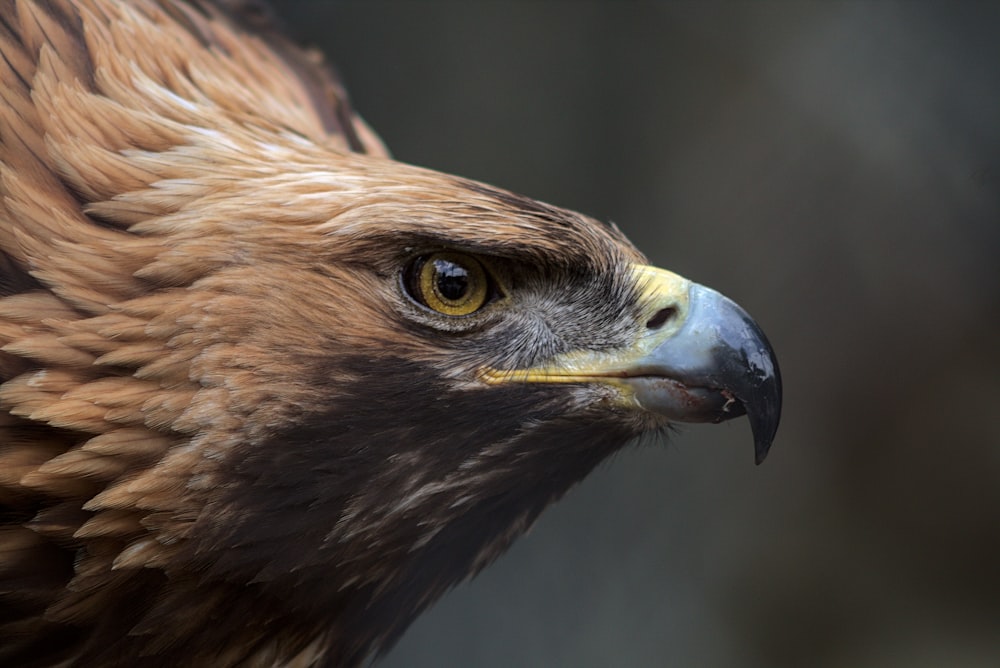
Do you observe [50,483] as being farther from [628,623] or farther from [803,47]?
[803,47]

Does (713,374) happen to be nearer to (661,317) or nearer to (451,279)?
(661,317)

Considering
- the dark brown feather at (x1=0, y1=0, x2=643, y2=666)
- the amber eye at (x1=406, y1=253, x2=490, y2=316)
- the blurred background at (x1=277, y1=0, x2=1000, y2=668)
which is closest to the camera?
the dark brown feather at (x1=0, y1=0, x2=643, y2=666)

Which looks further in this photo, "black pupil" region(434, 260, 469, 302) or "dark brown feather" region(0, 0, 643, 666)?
"black pupil" region(434, 260, 469, 302)

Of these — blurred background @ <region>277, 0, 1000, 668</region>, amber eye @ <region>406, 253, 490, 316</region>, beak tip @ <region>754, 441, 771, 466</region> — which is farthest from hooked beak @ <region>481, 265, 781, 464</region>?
blurred background @ <region>277, 0, 1000, 668</region>

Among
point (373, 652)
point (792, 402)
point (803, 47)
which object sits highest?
point (803, 47)

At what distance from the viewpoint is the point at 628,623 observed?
98.5 inches

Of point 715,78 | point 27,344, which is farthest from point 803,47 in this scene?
point 27,344

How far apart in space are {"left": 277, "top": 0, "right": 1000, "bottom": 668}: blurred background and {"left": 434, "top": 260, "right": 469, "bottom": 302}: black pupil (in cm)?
95

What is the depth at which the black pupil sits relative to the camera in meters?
1.35

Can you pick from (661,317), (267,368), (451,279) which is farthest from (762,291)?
(267,368)

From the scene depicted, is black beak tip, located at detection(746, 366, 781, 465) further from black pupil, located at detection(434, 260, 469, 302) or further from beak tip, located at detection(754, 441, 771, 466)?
black pupil, located at detection(434, 260, 469, 302)

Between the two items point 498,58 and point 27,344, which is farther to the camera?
point 498,58

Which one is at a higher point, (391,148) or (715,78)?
(715,78)

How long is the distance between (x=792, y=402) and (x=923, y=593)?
2.36 ft
